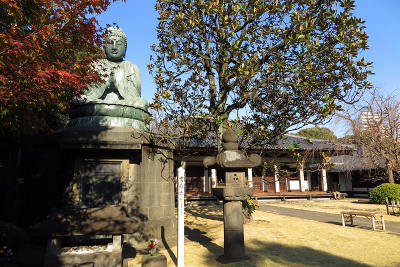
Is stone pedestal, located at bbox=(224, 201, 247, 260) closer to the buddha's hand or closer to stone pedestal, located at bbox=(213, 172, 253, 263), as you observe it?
stone pedestal, located at bbox=(213, 172, 253, 263)

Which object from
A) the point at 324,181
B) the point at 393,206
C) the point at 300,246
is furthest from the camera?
the point at 324,181

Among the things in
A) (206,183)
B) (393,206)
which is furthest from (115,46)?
(206,183)

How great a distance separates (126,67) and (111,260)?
6.53 m

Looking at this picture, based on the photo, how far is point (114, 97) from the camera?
9.12 m

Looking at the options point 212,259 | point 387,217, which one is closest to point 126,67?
point 212,259

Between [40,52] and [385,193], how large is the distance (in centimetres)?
2072

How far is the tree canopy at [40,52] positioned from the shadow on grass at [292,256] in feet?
20.1

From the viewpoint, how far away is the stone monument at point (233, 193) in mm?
6105

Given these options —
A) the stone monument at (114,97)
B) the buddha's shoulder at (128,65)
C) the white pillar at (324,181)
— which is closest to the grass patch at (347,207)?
the white pillar at (324,181)

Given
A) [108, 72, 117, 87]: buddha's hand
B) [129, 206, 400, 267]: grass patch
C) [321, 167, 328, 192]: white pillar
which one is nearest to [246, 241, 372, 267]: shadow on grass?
[129, 206, 400, 267]: grass patch

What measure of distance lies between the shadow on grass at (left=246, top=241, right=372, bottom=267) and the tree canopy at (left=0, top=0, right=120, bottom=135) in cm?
611

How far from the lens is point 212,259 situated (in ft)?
20.8

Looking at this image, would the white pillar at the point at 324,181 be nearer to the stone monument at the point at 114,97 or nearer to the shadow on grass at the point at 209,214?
the shadow on grass at the point at 209,214

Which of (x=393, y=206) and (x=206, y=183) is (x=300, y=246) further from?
(x=206, y=183)
